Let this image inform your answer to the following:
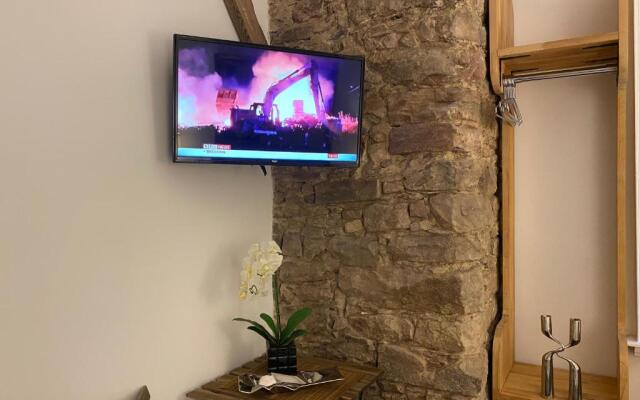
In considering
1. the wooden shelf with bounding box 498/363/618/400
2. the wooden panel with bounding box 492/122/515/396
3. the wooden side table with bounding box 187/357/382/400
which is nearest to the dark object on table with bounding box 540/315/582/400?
the wooden shelf with bounding box 498/363/618/400

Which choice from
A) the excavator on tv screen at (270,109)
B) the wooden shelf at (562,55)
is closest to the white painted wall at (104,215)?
the excavator on tv screen at (270,109)

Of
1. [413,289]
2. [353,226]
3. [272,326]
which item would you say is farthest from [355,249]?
[272,326]

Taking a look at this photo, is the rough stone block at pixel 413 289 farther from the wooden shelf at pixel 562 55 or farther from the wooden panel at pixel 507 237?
the wooden shelf at pixel 562 55

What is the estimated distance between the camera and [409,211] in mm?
2312

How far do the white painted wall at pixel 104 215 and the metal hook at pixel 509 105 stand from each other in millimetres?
1188

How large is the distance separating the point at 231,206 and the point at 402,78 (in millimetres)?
903

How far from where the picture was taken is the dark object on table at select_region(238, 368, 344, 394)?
206cm

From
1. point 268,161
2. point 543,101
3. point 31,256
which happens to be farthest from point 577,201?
point 31,256

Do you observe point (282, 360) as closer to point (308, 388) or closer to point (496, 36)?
point (308, 388)

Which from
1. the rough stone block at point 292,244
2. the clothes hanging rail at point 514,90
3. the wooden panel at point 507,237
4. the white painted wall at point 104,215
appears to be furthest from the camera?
the rough stone block at point 292,244

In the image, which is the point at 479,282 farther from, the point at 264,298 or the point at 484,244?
the point at 264,298

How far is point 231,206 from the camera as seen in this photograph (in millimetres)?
2393

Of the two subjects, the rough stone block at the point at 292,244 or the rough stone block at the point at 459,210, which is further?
the rough stone block at the point at 292,244

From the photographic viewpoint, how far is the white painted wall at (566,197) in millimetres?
2346
